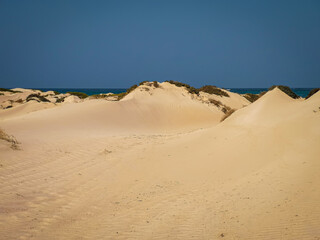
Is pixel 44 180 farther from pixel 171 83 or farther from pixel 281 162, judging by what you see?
pixel 171 83

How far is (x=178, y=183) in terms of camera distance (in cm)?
619

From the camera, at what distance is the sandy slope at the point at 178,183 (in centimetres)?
409

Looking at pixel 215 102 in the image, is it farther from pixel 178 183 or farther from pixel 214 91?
pixel 178 183

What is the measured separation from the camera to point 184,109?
23.0 metres

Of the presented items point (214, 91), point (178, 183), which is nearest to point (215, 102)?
point (214, 91)

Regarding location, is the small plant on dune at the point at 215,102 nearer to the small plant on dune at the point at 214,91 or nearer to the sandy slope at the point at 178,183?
the small plant on dune at the point at 214,91

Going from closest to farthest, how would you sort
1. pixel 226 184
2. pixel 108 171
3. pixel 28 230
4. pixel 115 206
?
pixel 28 230, pixel 115 206, pixel 226 184, pixel 108 171

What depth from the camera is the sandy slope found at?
161 inches

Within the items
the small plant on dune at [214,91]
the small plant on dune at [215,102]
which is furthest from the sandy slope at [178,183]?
the small plant on dune at [214,91]

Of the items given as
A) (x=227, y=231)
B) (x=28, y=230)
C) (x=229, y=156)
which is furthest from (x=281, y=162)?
(x=28, y=230)

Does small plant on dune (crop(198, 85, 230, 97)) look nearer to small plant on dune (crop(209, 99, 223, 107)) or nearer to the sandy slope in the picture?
small plant on dune (crop(209, 99, 223, 107))

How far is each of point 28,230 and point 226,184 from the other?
395 centimetres

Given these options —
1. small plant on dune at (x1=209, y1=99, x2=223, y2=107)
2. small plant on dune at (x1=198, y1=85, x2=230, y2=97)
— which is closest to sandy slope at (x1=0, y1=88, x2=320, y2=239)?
small plant on dune at (x1=209, y1=99, x2=223, y2=107)

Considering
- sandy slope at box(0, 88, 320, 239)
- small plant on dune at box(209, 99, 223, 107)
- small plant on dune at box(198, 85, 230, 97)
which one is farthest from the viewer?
small plant on dune at box(198, 85, 230, 97)
